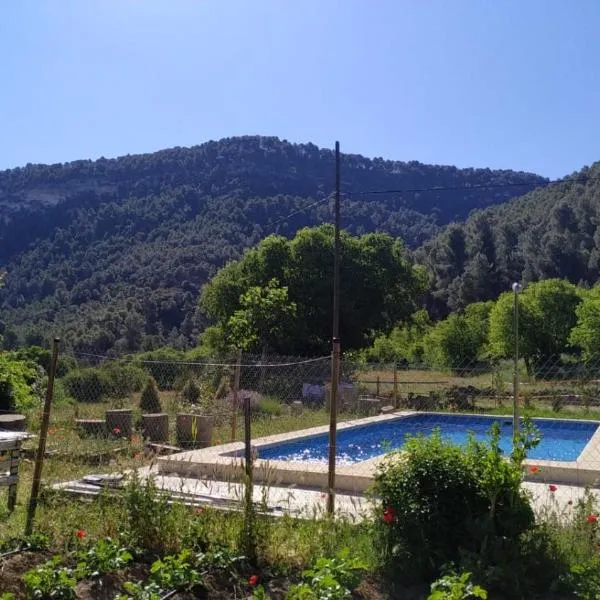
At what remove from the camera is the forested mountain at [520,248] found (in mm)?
49656

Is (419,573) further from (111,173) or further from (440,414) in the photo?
(111,173)

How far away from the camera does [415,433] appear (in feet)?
46.1

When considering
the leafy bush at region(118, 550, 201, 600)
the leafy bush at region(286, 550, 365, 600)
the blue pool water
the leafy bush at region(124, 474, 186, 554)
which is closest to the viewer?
the leafy bush at region(286, 550, 365, 600)

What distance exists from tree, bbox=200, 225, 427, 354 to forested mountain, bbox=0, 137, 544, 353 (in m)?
20.4

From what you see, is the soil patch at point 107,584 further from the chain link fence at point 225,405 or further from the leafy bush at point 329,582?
the chain link fence at point 225,405

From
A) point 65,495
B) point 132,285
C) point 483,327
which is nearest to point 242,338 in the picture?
point 65,495

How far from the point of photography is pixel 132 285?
6266cm

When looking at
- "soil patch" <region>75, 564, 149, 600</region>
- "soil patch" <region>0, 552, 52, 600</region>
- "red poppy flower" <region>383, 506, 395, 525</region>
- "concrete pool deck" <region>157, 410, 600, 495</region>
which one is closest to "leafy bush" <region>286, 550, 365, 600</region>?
"red poppy flower" <region>383, 506, 395, 525</region>

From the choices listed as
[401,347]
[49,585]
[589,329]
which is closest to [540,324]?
[589,329]

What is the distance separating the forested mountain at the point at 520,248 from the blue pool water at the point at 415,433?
33424 millimetres

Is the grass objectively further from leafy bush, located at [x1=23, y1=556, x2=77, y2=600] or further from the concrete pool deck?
leafy bush, located at [x1=23, y1=556, x2=77, y2=600]

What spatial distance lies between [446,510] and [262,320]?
56.9ft

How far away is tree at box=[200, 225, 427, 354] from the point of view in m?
23.7

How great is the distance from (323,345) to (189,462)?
14943mm
